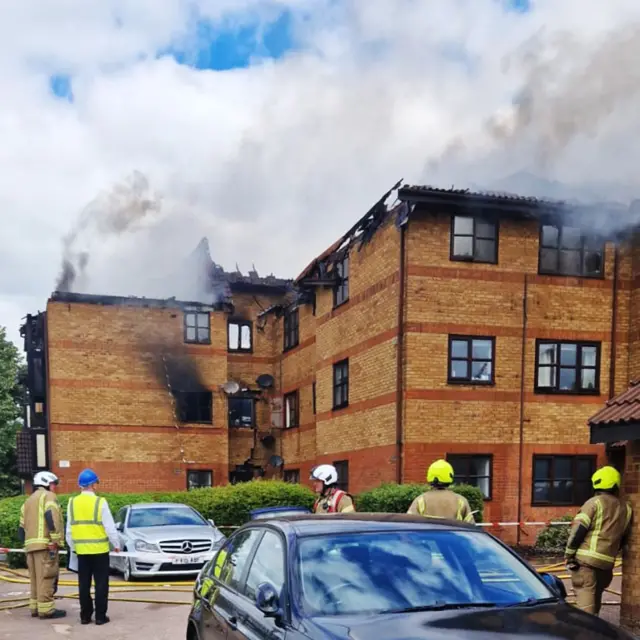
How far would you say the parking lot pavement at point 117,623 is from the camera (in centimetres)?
781

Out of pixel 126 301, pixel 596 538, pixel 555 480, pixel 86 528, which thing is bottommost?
pixel 555 480

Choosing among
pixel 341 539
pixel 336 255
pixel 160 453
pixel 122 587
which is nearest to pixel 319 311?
pixel 336 255

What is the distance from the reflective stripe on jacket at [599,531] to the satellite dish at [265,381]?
2142 cm

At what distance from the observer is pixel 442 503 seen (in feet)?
23.1

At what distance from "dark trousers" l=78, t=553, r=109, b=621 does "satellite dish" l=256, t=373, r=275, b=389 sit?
19.2m

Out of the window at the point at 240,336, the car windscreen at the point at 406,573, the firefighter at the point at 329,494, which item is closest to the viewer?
the car windscreen at the point at 406,573

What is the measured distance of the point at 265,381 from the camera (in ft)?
90.4

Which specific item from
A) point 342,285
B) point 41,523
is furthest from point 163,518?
point 342,285

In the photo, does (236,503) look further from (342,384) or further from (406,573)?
(406,573)

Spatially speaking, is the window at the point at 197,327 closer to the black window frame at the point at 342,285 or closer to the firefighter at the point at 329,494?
the black window frame at the point at 342,285

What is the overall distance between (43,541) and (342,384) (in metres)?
12.3

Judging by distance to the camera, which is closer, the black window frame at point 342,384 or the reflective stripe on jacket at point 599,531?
the reflective stripe on jacket at point 599,531

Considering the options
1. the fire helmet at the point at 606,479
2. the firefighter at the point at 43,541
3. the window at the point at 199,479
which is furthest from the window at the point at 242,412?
the fire helmet at the point at 606,479

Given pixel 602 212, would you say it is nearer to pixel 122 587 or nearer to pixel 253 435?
pixel 122 587
